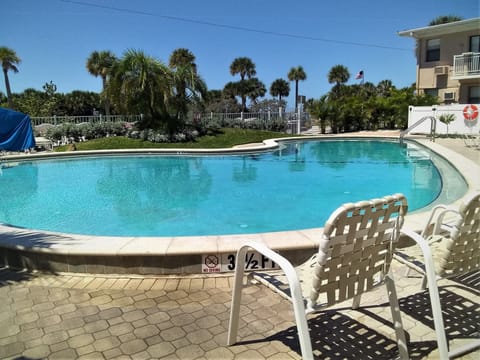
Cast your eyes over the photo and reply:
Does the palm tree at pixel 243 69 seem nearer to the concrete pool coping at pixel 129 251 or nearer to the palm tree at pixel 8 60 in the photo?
the palm tree at pixel 8 60

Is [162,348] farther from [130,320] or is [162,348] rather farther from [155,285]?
[155,285]

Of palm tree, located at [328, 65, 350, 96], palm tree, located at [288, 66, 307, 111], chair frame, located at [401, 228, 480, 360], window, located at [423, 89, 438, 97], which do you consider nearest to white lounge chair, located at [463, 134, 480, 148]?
window, located at [423, 89, 438, 97]

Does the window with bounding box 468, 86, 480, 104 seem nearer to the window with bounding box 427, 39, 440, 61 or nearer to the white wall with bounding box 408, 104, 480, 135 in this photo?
the window with bounding box 427, 39, 440, 61

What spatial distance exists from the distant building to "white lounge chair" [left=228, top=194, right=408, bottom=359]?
23.6 metres

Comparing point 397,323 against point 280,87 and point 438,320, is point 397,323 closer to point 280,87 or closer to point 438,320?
point 438,320

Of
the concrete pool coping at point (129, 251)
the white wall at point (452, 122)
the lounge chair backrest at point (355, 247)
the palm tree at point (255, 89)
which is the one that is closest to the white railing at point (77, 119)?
the white wall at point (452, 122)

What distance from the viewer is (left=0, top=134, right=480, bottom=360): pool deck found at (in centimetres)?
245

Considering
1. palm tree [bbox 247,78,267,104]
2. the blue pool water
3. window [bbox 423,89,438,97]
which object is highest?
palm tree [bbox 247,78,267,104]

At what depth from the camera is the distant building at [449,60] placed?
21703 mm

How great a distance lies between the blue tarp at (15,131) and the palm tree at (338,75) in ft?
126

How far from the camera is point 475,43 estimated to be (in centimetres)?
2264

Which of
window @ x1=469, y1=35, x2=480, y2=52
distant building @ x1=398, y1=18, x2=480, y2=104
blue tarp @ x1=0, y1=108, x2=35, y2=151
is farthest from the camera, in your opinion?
window @ x1=469, y1=35, x2=480, y2=52

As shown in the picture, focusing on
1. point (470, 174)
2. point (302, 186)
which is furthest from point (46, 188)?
point (470, 174)

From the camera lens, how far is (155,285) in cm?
347
